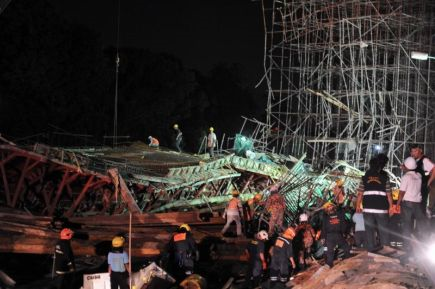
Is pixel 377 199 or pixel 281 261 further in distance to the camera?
pixel 281 261

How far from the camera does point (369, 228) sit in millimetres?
9461

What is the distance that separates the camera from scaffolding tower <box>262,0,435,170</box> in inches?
1056

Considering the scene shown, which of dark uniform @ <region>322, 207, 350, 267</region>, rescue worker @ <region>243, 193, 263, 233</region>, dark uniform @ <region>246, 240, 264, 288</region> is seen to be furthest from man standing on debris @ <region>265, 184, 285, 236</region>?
dark uniform @ <region>322, 207, 350, 267</region>

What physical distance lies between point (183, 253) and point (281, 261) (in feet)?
6.61

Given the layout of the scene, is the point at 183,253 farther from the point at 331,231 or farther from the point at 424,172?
the point at 424,172

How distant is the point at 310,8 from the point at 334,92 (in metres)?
4.56

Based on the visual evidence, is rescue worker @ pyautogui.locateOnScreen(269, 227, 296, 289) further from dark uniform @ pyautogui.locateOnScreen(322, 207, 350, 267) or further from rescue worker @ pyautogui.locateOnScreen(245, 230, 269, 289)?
dark uniform @ pyautogui.locateOnScreen(322, 207, 350, 267)

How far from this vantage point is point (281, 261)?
444 inches

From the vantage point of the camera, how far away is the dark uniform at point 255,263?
11758 millimetres

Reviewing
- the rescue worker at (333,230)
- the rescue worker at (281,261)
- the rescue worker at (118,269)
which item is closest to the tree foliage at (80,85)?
the rescue worker at (118,269)

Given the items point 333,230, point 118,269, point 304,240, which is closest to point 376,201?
point 333,230

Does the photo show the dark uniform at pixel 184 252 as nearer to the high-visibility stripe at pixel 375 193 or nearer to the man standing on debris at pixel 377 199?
the man standing on debris at pixel 377 199

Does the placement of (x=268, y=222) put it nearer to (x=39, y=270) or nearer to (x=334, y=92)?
(x=39, y=270)

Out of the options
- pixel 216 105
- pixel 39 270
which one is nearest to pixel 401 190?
pixel 39 270
